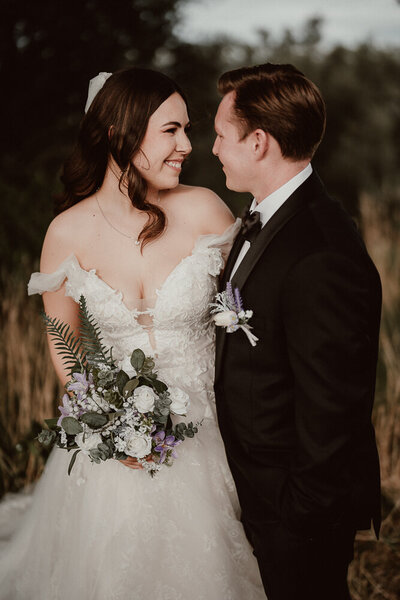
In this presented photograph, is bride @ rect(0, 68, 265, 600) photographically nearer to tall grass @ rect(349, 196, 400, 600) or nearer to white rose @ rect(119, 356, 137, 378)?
white rose @ rect(119, 356, 137, 378)

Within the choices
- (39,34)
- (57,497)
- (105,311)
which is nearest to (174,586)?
(57,497)

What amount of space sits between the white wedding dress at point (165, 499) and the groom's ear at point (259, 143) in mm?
553

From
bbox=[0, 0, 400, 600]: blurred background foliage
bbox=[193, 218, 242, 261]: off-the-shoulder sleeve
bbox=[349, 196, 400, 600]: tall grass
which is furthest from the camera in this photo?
bbox=[0, 0, 400, 600]: blurred background foliage

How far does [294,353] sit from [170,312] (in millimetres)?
661

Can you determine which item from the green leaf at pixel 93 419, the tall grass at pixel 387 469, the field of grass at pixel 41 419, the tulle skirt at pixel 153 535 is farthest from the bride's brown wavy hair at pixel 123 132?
the tall grass at pixel 387 469

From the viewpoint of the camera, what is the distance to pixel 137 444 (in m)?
2.00

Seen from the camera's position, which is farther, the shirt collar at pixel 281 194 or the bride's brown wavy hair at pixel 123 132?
the bride's brown wavy hair at pixel 123 132

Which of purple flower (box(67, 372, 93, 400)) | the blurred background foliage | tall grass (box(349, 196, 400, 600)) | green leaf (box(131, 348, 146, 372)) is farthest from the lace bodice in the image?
tall grass (box(349, 196, 400, 600))

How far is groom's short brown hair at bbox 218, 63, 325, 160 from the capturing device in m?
2.05

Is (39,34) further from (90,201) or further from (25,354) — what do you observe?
(90,201)

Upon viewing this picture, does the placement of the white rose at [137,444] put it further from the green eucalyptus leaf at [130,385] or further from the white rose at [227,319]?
the white rose at [227,319]

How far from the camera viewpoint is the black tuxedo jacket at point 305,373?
186cm

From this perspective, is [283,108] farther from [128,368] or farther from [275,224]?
[128,368]

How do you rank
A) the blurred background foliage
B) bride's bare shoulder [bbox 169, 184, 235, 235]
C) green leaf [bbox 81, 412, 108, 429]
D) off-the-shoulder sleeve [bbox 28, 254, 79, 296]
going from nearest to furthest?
green leaf [bbox 81, 412, 108, 429]
off-the-shoulder sleeve [bbox 28, 254, 79, 296]
bride's bare shoulder [bbox 169, 184, 235, 235]
the blurred background foliage
